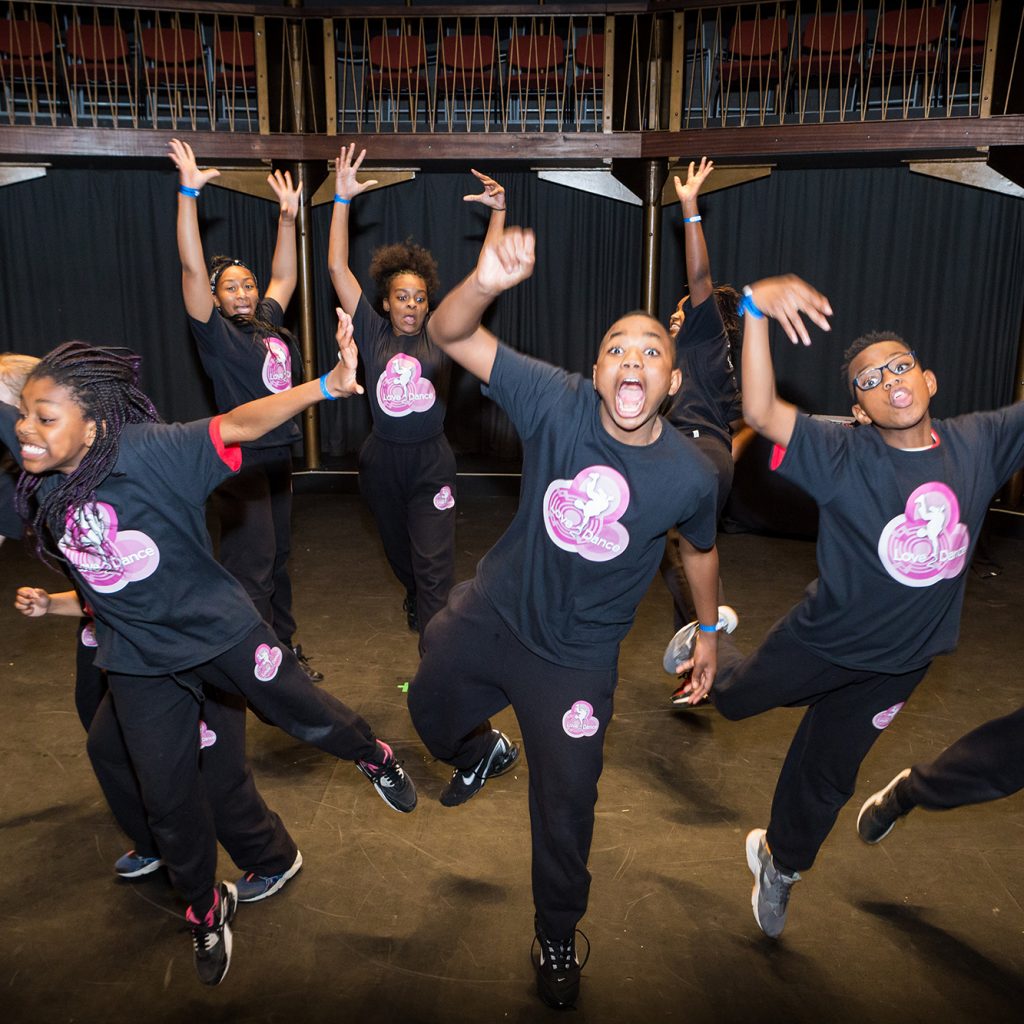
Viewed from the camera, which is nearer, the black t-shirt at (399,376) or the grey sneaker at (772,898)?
the grey sneaker at (772,898)

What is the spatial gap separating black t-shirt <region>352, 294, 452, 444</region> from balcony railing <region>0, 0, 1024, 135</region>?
3.76m

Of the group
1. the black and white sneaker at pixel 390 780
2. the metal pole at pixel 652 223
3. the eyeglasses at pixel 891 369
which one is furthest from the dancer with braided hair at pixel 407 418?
the metal pole at pixel 652 223

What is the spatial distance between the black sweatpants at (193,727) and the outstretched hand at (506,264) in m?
1.04

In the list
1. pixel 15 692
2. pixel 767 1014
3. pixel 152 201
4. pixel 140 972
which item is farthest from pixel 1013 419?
pixel 152 201

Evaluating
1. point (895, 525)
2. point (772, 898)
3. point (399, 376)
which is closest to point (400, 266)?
point (399, 376)

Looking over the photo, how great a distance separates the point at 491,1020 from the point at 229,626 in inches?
45.5

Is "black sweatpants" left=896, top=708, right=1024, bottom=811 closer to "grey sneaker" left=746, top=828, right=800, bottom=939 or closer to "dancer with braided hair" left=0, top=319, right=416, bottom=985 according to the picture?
"grey sneaker" left=746, top=828, right=800, bottom=939

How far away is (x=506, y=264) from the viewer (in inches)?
80.7

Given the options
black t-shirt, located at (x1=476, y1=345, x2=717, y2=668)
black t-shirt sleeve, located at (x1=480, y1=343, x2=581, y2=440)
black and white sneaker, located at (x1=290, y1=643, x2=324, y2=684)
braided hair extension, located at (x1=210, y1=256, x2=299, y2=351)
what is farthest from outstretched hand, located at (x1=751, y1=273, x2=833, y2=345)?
black and white sneaker, located at (x1=290, y1=643, x2=324, y2=684)

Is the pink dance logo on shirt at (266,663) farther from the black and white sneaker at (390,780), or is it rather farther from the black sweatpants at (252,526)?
the black sweatpants at (252,526)

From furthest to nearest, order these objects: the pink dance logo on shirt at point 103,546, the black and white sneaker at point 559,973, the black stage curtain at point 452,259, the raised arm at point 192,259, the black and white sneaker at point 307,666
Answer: the black stage curtain at point 452,259, the black and white sneaker at point 307,666, the raised arm at point 192,259, the black and white sneaker at point 559,973, the pink dance logo on shirt at point 103,546

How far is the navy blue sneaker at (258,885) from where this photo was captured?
2.77m

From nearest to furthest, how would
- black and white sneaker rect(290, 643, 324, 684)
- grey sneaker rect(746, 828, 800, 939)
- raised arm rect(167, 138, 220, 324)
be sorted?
1. grey sneaker rect(746, 828, 800, 939)
2. raised arm rect(167, 138, 220, 324)
3. black and white sneaker rect(290, 643, 324, 684)

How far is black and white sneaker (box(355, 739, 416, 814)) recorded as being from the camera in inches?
114
